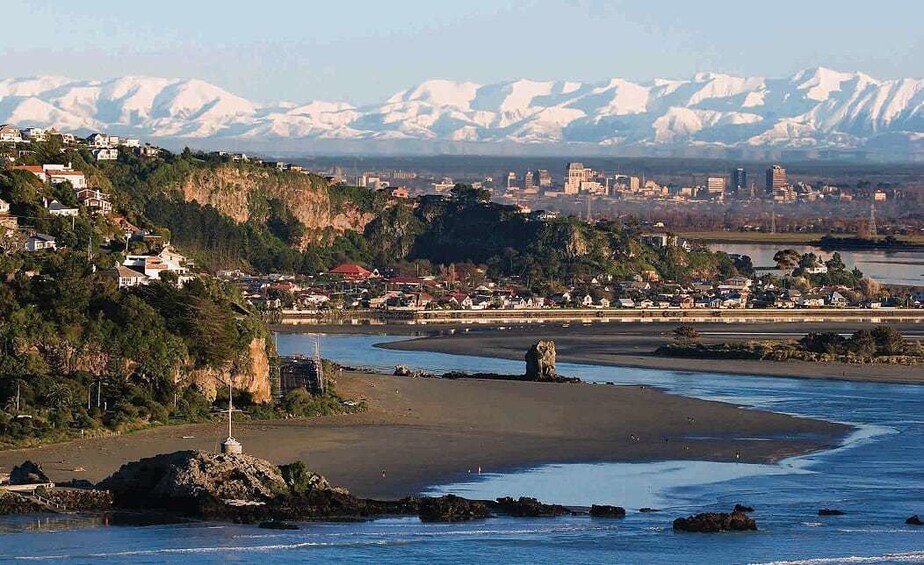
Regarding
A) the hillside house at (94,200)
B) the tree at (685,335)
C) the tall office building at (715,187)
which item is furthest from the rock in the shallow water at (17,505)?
the tall office building at (715,187)

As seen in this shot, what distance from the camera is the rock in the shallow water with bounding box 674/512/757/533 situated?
29.9 m

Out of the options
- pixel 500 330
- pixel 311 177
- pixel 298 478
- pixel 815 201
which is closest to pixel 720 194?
pixel 815 201

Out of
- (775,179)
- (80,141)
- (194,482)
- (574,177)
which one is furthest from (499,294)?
(775,179)

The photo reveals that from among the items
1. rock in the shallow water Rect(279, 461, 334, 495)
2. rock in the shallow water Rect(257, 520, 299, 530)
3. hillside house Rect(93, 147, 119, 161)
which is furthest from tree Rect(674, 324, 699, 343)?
rock in the shallow water Rect(257, 520, 299, 530)

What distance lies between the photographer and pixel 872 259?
116 m

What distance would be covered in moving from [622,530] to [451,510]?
7.89 ft

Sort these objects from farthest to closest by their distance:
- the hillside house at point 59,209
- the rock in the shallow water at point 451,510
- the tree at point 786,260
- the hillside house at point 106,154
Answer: the tree at point 786,260 < the hillside house at point 106,154 < the hillside house at point 59,209 < the rock in the shallow water at point 451,510

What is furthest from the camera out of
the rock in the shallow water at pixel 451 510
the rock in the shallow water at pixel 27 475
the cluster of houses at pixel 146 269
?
the cluster of houses at pixel 146 269

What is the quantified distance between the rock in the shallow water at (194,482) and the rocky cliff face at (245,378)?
1066cm

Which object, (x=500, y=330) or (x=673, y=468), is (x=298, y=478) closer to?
(x=673, y=468)

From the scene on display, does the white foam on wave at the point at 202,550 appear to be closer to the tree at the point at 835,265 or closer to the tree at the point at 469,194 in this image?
the tree at the point at 835,265

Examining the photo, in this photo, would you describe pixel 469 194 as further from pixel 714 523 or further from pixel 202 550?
pixel 202 550

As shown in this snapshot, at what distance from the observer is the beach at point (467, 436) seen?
113ft

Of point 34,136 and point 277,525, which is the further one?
point 34,136
